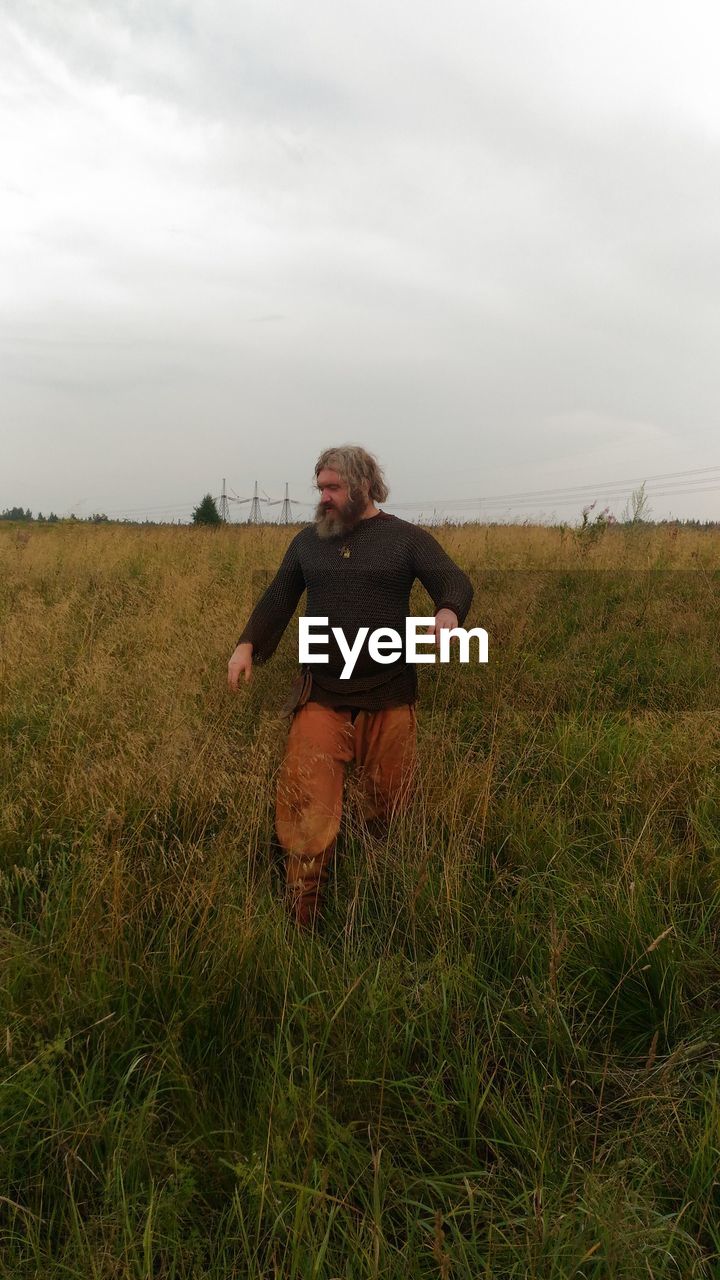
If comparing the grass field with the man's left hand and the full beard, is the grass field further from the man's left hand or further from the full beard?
the full beard

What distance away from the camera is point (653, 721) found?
3.30 m

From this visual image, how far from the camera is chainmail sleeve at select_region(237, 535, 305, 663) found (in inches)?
130

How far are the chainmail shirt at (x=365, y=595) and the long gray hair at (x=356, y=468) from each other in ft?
0.46

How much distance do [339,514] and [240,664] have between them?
0.83m

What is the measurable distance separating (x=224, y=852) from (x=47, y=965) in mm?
601

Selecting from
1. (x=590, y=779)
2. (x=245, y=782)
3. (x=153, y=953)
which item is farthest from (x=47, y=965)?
(x=590, y=779)

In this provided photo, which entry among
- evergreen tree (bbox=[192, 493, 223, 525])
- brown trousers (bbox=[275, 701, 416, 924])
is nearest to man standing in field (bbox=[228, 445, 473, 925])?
brown trousers (bbox=[275, 701, 416, 924])

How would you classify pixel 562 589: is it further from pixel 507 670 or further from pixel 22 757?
pixel 22 757

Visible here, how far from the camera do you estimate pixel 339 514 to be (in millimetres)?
3188

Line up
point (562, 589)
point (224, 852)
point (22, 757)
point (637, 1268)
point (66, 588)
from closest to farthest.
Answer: point (637, 1268) < point (224, 852) < point (22, 757) < point (562, 589) < point (66, 588)

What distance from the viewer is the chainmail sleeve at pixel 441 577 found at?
3023 millimetres
